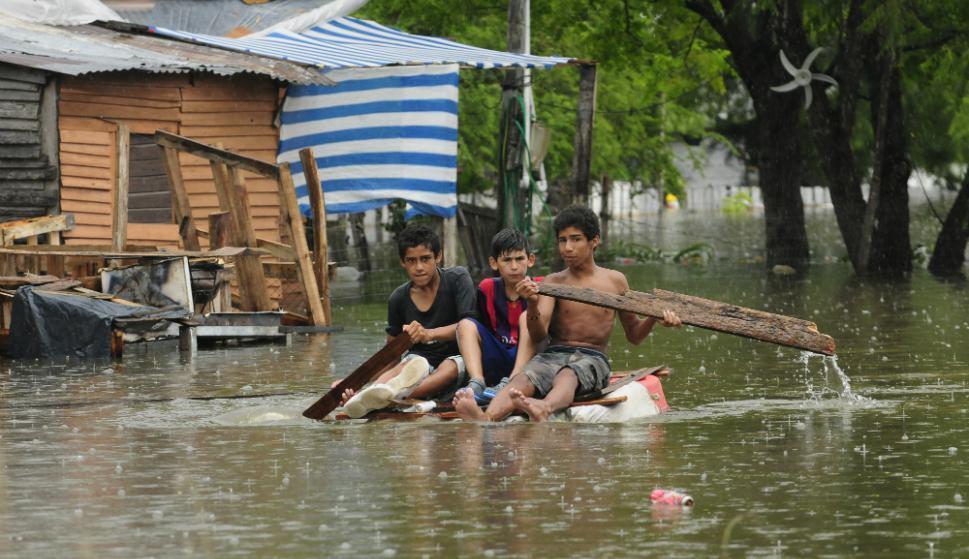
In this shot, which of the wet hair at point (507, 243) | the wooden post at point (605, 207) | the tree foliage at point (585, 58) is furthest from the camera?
the wooden post at point (605, 207)

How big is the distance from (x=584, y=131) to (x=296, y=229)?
8.67 meters

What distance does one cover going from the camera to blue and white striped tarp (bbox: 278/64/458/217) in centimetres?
2397

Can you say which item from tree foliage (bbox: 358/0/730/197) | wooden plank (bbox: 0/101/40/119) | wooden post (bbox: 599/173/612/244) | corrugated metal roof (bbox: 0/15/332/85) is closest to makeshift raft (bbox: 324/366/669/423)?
corrugated metal roof (bbox: 0/15/332/85)

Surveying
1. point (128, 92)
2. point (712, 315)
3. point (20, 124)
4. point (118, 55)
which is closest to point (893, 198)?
point (128, 92)

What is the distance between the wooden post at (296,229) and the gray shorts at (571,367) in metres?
7.83

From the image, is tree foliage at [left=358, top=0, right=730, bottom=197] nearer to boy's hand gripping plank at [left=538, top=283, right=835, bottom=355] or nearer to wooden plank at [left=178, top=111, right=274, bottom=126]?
wooden plank at [left=178, top=111, right=274, bottom=126]

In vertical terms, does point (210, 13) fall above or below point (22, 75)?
above

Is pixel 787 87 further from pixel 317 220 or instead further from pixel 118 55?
pixel 317 220

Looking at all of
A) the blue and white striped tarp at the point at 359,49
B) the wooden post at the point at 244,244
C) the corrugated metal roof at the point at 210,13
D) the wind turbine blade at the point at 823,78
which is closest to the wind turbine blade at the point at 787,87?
the wind turbine blade at the point at 823,78

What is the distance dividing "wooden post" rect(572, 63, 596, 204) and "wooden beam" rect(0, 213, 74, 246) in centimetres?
800

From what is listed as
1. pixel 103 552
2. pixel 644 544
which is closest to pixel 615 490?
pixel 644 544

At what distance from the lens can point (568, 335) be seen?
39.0ft

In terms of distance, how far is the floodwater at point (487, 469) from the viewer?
7.36 metres

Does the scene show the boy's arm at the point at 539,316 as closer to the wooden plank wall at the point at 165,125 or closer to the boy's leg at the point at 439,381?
the boy's leg at the point at 439,381
